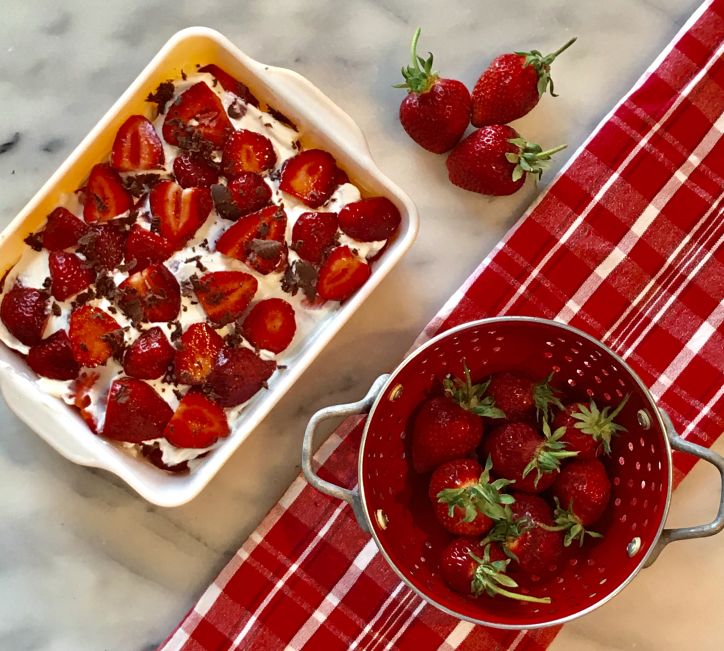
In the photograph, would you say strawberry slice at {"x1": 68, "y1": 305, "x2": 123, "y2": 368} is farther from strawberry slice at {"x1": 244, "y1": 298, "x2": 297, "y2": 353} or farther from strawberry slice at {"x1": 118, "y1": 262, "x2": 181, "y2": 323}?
strawberry slice at {"x1": 244, "y1": 298, "x2": 297, "y2": 353}

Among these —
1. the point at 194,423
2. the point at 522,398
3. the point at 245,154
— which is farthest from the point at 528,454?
the point at 245,154

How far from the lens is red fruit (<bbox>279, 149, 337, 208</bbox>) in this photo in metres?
1.10

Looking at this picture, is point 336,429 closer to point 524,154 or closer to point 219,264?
point 219,264

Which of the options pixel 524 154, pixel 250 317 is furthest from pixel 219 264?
pixel 524 154

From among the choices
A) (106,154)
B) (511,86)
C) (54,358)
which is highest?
(511,86)

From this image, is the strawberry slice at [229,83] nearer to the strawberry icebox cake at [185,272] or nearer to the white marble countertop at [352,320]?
the strawberry icebox cake at [185,272]

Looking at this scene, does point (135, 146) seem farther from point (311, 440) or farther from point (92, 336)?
point (311, 440)

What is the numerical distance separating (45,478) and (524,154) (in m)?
0.79

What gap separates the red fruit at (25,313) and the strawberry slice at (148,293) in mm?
99

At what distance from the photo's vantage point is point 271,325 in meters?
1.09

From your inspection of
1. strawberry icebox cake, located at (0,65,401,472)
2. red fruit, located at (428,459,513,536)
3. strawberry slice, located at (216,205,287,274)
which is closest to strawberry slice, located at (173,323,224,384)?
strawberry icebox cake, located at (0,65,401,472)

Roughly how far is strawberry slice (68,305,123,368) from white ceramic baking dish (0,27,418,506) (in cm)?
7

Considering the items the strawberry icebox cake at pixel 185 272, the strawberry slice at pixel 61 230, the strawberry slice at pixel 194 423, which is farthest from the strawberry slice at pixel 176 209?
the strawberry slice at pixel 194 423

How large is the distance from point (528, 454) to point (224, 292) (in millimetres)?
428
